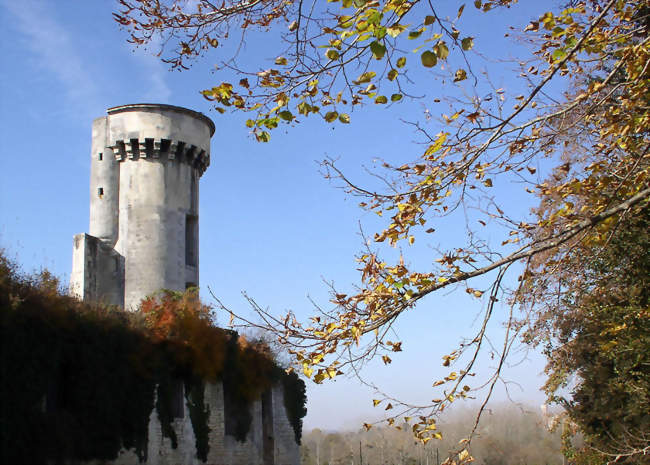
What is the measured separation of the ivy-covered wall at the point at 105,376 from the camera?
13.4 meters

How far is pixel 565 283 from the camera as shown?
32.4 ft

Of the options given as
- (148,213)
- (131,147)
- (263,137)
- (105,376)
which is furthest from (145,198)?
(263,137)

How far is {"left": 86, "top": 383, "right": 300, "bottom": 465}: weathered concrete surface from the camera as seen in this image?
59.4 ft

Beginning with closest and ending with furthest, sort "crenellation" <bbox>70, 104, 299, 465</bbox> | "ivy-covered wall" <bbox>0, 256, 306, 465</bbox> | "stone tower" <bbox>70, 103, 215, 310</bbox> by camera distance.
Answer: "ivy-covered wall" <bbox>0, 256, 306, 465</bbox> → "crenellation" <bbox>70, 104, 299, 465</bbox> → "stone tower" <bbox>70, 103, 215, 310</bbox>

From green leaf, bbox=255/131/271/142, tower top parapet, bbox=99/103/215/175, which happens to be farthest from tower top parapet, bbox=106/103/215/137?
green leaf, bbox=255/131/271/142

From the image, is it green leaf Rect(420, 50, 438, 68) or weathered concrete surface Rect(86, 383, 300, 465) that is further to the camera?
weathered concrete surface Rect(86, 383, 300, 465)

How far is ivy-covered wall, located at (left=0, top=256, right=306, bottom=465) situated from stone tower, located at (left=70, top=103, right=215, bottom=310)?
19.8 ft

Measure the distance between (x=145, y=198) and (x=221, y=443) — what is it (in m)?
10.9

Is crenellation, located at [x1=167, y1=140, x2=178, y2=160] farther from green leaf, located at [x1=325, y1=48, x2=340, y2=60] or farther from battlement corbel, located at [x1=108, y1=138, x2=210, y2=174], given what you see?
green leaf, located at [x1=325, y1=48, x2=340, y2=60]

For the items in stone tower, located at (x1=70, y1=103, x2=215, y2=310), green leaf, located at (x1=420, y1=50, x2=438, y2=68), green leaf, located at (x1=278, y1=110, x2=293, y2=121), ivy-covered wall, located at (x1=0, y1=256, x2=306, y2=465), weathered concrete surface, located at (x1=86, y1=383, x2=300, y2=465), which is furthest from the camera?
stone tower, located at (x1=70, y1=103, x2=215, y2=310)

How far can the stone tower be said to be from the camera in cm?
2789

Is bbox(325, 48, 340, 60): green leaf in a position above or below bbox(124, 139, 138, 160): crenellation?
below

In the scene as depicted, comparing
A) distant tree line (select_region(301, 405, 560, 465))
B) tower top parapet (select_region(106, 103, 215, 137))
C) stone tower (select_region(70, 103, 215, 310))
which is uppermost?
tower top parapet (select_region(106, 103, 215, 137))

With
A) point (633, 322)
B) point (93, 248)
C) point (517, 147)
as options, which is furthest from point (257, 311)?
point (93, 248)
